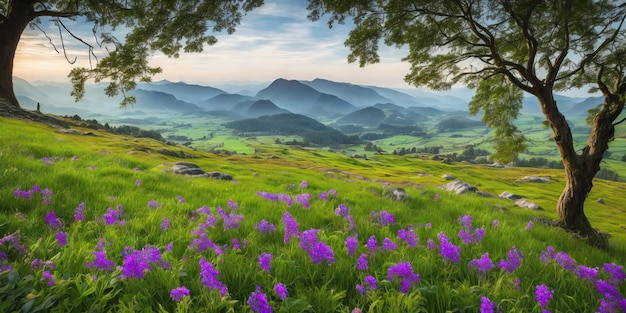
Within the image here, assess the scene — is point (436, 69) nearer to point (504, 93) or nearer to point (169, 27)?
point (504, 93)

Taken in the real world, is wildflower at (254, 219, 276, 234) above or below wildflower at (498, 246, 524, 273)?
below

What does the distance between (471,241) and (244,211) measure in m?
4.08

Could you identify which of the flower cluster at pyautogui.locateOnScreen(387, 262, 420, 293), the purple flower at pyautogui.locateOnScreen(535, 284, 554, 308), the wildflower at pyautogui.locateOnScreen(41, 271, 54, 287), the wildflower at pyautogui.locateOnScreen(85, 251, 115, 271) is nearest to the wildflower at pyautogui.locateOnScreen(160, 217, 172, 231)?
the wildflower at pyautogui.locateOnScreen(85, 251, 115, 271)

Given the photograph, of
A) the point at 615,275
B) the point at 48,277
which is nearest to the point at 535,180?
the point at 615,275

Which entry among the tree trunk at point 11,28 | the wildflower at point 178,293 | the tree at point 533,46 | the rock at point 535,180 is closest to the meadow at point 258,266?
the wildflower at point 178,293

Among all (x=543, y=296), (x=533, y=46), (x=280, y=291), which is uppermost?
(x=533, y=46)

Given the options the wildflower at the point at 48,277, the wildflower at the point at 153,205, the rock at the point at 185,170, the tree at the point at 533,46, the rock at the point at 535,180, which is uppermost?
the tree at the point at 533,46

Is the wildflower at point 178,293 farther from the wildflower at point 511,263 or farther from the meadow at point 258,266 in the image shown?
the wildflower at point 511,263

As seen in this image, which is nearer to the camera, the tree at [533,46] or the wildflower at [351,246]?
the wildflower at [351,246]

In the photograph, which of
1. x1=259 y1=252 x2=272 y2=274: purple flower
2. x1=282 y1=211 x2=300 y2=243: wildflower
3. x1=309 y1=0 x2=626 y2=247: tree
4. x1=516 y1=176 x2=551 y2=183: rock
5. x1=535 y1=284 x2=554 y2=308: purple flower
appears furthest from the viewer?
x1=516 y1=176 x2=551 y2=183: rock

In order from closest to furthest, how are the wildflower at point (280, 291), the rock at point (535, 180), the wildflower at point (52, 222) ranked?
the wildflower at point (280, 291) → the wildflower at point (52, 222) → the rock at point (535, 180)

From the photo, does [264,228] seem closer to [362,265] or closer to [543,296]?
[362,265]

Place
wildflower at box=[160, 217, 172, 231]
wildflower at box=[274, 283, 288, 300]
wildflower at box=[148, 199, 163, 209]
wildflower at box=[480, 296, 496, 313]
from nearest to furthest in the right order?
wildflower at box=[480, 296, 496, 313] < wildflower at box=[274, 283, 288, 300] < wildflower at box=[160, 217, 172, 231] < wildflower at box=[148, 199, 163, 209]

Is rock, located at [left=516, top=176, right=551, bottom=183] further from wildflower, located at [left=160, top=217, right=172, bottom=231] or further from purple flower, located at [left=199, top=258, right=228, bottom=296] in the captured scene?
purple flower, located at [left=199, top=258, right=228, bottom=296]
